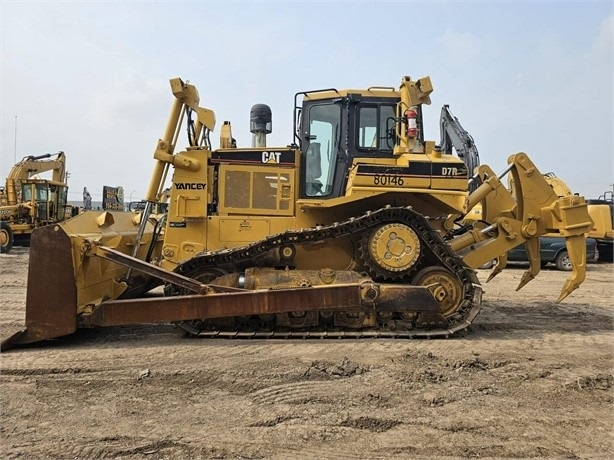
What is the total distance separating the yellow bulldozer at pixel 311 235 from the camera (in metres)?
5.69

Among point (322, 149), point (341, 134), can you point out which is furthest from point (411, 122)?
point (322, 149)

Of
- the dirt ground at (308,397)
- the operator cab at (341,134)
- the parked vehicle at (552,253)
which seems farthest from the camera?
the parked vehicle at (552,253)

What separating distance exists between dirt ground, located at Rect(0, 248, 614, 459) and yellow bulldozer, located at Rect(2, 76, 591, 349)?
0.43m

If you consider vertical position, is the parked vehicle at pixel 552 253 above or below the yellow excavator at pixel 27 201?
below

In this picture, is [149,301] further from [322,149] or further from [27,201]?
[27,201]

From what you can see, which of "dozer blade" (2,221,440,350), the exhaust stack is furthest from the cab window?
"dozer blade" (2,221,440,350)

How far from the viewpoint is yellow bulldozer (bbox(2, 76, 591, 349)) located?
18.7 feet

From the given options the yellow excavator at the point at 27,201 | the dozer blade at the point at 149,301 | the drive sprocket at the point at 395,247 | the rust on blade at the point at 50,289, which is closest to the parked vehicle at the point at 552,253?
the drive sprocket at the point at 395,247

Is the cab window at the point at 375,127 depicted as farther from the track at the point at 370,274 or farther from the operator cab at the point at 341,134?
the track at the point at 370,274

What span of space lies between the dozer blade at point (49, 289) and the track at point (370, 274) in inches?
45.7

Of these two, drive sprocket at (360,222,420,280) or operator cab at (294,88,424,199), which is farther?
operator cab at (294,88,424,199)

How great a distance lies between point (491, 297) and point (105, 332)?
7109mm

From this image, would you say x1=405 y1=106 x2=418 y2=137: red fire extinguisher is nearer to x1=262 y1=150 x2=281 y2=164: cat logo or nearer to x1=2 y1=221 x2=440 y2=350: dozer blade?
x1=262 y1=150 x2=281 y2=164: cat logo

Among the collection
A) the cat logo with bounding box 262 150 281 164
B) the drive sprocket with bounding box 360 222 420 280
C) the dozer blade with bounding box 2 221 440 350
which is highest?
the cat logo with bounding box 262 150 281 164
